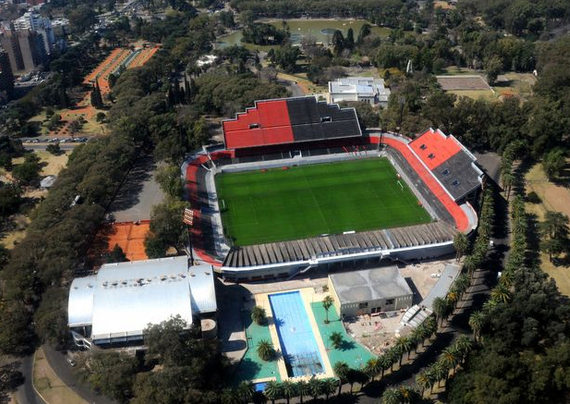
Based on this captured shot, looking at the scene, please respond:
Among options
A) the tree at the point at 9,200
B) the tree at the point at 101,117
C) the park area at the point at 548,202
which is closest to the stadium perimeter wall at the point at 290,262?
the park area at the point at 548,202

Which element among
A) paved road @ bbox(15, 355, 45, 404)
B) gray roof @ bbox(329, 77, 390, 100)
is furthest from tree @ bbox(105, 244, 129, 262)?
gray roof @ bbox(329, 77, 390, 100)

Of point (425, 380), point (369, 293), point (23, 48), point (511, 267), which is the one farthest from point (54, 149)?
point (511, 267)

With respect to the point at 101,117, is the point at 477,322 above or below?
above

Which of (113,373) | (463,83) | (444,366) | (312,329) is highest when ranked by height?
(113,373)

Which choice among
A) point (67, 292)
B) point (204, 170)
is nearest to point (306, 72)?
point (204, 170)

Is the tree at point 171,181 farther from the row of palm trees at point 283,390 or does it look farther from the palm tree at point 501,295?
the palm tree at point 501,295

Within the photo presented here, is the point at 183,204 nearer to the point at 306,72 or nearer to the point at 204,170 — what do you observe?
the point at 204,170

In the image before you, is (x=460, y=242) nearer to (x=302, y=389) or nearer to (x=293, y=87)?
(x=302, y=389)

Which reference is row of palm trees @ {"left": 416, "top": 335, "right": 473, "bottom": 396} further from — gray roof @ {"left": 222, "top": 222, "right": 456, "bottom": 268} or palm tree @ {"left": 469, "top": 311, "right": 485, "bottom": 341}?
gray roof @ {"left": 222, "top": 222, "right": 456, "bottom": 268}
